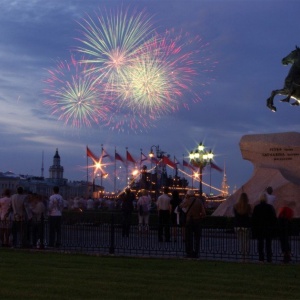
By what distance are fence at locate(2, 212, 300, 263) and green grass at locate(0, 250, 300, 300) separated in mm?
1410

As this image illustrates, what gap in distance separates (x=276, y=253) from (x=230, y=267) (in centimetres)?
303

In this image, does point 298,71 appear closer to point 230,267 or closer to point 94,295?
point 230,267

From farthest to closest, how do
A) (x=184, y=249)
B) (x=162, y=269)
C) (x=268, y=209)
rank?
(x=184, y=249), (x=268, y=209), (x=162, y=269)

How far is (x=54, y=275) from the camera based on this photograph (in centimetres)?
1452

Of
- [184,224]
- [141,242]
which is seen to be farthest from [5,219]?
[184,224]

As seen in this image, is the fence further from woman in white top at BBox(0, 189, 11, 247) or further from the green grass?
the green grass

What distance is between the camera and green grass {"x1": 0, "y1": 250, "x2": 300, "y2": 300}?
1223cm

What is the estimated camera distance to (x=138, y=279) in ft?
46.6

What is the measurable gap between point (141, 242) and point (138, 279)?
23.3 feet

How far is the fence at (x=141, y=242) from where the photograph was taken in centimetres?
1959

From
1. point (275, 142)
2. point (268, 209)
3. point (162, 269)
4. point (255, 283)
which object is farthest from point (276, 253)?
point (275, 142)

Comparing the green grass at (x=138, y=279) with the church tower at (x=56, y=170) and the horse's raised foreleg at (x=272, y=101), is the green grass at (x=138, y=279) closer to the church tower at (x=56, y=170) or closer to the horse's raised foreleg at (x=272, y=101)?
the horse's raised foreleg at (x=272, y=101)

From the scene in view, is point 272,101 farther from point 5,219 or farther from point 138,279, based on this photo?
point 138,279

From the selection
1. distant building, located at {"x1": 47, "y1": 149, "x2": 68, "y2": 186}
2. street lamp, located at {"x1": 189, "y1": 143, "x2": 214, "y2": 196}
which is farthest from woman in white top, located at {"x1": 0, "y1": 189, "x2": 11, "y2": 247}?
distant building, located at {"x1": 47, "y1": 149, "x2": 68, "y2": 186}
